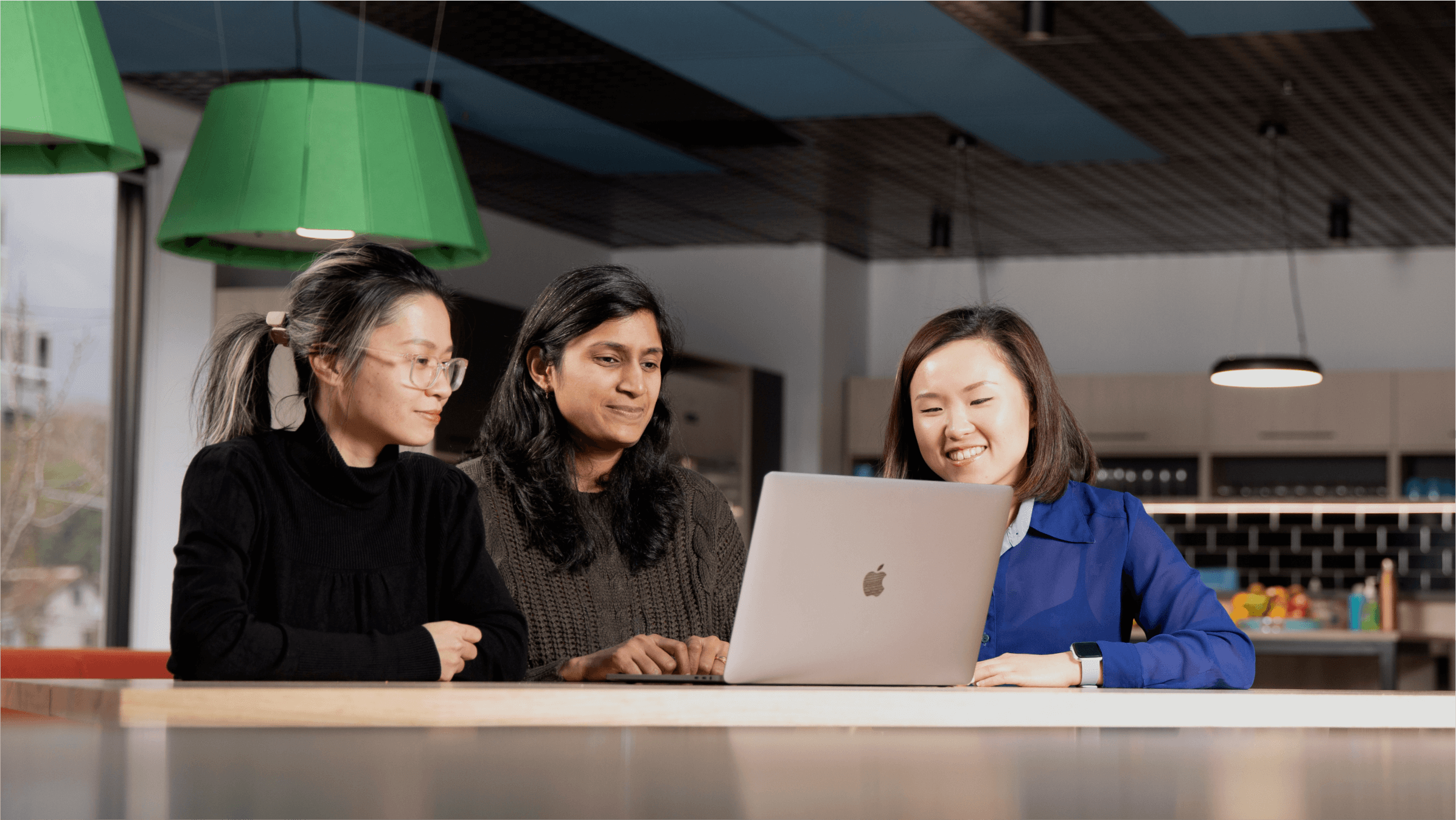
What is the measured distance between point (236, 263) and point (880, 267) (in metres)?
6.62

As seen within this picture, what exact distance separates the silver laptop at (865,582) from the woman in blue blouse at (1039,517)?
38cm

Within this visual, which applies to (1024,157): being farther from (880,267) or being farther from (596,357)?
(596,357)

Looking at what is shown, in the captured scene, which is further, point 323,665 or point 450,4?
point 450,4

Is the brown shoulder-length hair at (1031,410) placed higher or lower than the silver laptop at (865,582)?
higher

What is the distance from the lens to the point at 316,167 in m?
2.93

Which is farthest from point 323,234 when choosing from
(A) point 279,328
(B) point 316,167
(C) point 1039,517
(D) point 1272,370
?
(D) point 1272,370

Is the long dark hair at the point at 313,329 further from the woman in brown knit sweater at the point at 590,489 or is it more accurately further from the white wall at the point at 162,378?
the white wall at the point at 162,378

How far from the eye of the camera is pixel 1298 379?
7.09 metres

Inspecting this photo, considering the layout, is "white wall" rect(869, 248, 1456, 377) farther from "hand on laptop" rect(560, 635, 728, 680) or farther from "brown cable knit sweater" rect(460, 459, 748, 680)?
"hand on laptop" rect(560, 635, 728, 680)

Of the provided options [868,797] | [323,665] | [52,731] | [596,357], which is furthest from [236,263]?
[868,797]

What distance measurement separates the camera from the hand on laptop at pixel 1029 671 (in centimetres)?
183

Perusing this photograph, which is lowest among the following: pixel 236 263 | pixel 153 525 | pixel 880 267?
pixel 153 525

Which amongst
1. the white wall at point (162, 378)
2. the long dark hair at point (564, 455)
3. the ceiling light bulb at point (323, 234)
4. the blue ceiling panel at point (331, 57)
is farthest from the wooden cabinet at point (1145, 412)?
the long dark hair at point (564, 455)

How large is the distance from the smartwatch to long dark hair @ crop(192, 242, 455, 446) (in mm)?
923
